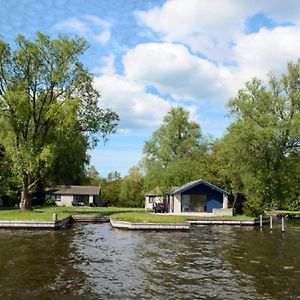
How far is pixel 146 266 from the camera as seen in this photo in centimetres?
2052

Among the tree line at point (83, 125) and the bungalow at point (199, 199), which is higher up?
the tree line at point (83, 125)

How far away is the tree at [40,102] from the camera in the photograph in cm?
4231

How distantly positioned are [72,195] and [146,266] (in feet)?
178

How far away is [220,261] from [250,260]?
1753mm

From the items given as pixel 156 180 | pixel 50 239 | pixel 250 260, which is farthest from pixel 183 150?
pixel 250 260

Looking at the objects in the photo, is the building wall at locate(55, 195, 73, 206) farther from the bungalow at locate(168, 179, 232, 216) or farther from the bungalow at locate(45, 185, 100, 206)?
the bungalow at locate(168, 179, 232, 216)

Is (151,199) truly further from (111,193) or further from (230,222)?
(230,222)

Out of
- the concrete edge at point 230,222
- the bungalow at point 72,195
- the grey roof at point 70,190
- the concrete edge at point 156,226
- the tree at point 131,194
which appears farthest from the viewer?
the tree at point 131,194

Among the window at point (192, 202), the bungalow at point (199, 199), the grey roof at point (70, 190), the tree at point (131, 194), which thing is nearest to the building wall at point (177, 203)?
the bungalow at point (199, 199)

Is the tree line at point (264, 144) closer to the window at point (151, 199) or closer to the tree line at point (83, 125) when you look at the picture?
the tree line at point (83, 125)

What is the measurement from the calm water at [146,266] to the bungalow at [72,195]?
40142 millimetres

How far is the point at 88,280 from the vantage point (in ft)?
56.9

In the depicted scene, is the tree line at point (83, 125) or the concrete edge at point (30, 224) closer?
the concrete edge at point (30, 224)

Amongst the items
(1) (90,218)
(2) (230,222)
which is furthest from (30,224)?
(2) (230,222)
